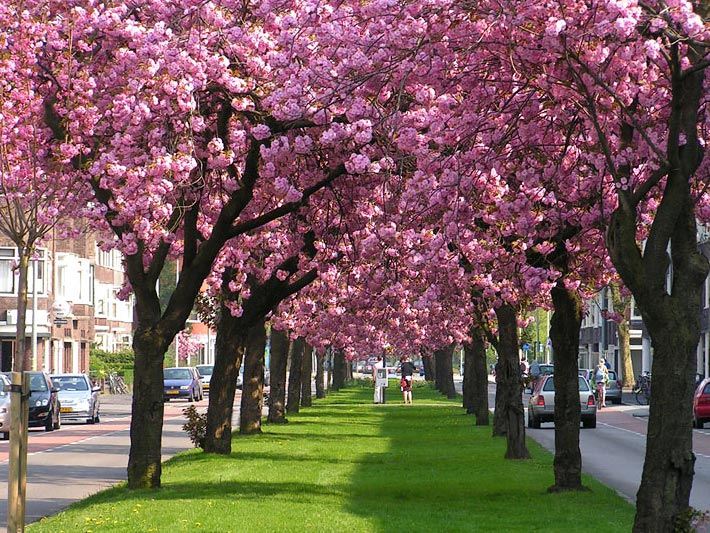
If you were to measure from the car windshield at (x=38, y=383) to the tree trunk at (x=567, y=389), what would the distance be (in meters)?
25.0

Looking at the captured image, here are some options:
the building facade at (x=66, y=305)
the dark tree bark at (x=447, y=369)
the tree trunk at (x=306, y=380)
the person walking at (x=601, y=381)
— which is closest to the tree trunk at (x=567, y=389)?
the tree trunk at (x=306, y=380)

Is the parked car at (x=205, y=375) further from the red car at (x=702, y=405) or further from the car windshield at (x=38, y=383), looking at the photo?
the red car at (x=702, y=405)

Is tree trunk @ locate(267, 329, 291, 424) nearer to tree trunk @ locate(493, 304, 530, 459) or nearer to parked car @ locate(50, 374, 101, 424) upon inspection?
parked car @ locate(50, 374, 101, 424)

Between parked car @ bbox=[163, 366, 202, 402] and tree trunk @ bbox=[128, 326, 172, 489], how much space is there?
165 feet

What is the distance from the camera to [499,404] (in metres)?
35.8

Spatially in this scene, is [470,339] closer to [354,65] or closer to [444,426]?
[444,426]

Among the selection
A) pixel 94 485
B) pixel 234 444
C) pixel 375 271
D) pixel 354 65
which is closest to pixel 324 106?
pixel 354 65

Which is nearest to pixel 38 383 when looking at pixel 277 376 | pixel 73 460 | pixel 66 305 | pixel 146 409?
pixel 277 376

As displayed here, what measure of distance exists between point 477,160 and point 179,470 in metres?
11.0

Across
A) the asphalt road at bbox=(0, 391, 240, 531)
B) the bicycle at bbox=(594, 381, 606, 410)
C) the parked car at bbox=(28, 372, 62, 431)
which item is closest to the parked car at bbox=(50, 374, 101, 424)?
the asphalt road at bbox=(0, 391, 240, 531)

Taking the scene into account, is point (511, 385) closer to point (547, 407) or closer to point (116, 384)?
point (547, 407)

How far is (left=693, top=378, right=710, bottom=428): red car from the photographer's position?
4444 centimetres

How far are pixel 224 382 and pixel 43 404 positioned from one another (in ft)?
54.1

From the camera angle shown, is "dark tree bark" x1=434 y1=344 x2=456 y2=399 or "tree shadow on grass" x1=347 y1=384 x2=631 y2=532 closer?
"tree shadow on grass" x1=347 y1=384 x2=631 y2=532
